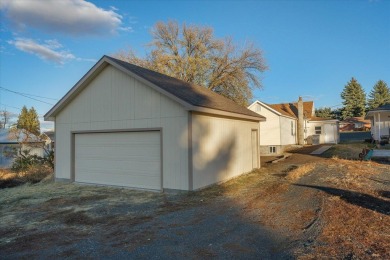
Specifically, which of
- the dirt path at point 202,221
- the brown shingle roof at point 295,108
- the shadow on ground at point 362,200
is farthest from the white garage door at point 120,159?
the brown shingle roof at point 295,108

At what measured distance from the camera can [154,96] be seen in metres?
10.5

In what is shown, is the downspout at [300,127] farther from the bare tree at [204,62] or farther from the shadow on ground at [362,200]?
the shadow on ground at [362,200]

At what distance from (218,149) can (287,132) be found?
63.1ft

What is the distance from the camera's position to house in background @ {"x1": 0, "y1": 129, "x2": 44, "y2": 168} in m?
22.3

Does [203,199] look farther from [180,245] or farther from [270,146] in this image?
[270,146]

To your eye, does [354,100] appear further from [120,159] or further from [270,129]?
[120,159]

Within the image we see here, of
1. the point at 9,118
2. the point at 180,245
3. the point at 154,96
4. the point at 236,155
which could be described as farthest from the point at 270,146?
the point at 9,118

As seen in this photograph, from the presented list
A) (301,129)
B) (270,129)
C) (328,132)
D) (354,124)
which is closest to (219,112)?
(270,129)

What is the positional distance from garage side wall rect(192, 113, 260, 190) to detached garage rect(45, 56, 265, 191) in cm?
3

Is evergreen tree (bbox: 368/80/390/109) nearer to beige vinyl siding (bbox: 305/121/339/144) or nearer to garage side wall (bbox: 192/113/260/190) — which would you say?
beige vinyl siding (bbox: 305/121/339/144)

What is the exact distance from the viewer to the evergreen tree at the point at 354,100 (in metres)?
66.0

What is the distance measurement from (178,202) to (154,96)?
3770 millimetres

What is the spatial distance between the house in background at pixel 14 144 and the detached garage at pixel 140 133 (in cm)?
1041

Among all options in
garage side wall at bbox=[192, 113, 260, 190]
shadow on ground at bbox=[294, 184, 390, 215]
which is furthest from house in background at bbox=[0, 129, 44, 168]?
shadow on ground at bbox=[294, 184, 390, 215]
